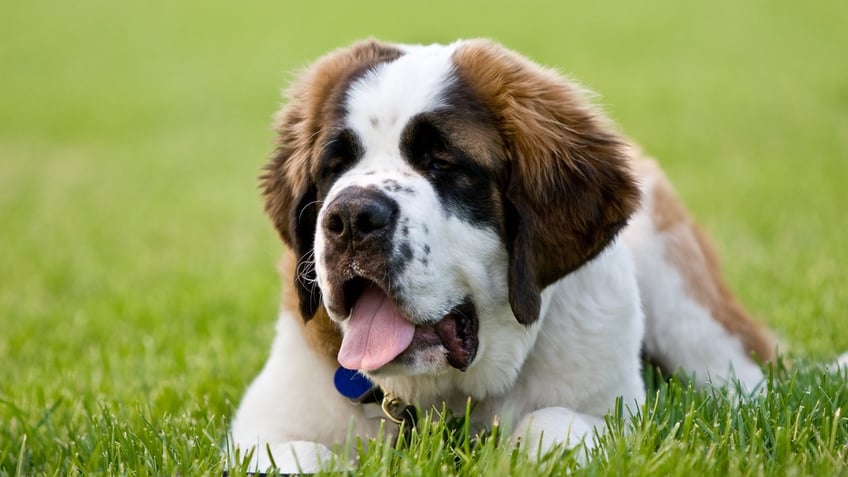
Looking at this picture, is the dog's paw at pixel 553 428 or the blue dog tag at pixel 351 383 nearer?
the dog's paw at pixel 553 428

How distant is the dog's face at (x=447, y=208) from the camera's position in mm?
2814

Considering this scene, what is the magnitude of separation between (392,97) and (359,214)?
43cm

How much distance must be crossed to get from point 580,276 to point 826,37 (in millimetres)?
15981

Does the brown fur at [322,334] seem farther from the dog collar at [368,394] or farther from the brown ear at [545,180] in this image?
the brown ear at [545,180]

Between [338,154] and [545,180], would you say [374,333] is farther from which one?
[545,180]

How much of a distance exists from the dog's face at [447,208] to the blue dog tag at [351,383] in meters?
0.17

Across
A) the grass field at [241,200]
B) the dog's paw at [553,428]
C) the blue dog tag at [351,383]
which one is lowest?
the grass field at [241,200]

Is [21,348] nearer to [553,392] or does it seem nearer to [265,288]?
[265,288]

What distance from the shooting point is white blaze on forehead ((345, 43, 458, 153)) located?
2.97 m

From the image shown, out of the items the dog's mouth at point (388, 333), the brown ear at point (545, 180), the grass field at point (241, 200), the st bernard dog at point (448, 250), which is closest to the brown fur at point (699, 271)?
the grass field at point (241, 200)

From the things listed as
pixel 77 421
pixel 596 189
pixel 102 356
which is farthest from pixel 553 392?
pixel 102 356

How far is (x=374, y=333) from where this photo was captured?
2934 millimetres

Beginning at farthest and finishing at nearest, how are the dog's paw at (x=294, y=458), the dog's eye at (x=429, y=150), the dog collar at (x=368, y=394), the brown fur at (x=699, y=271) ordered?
the brown fur at (x=699, y=271), the dog collar at (x=368, y=394), the dog's eye at (x=429, y=150), the dog's paw at (x=294, y=458)

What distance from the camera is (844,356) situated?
389 cm
